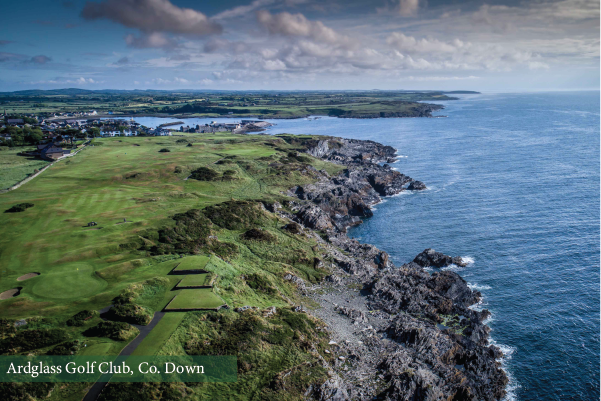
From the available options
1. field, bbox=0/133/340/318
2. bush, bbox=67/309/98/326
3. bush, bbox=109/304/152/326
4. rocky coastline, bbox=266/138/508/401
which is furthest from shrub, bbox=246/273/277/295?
bush, bbox=67/309/98/326

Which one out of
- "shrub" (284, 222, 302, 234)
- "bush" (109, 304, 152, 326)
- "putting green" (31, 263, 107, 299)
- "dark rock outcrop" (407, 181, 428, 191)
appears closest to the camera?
"bush" (109, 304, 152, 326)

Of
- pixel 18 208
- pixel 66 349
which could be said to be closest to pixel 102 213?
pixel 18 208

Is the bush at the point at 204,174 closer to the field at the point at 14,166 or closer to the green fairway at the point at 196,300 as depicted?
the field at the point at 14,166

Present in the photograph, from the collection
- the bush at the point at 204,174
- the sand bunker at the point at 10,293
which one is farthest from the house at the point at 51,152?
the sand bunker at the point at 10,293

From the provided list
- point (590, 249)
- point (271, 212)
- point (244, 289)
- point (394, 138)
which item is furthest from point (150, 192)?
point (394, 138)

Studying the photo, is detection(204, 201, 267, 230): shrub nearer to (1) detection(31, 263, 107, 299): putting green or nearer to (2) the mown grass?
(2) the mown grass

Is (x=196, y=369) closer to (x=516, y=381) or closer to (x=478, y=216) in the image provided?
(x=516, y=381)
